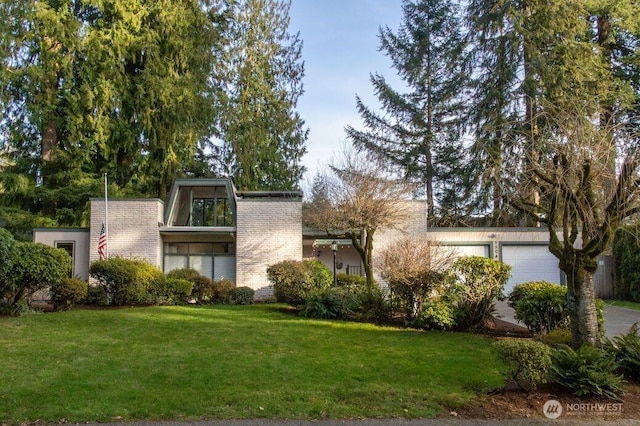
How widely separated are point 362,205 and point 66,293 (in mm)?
8815

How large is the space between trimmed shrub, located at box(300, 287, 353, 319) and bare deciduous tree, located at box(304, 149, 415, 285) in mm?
1063

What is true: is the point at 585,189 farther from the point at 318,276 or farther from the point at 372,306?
the point at 318,276

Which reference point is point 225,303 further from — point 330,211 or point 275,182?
point 275,182

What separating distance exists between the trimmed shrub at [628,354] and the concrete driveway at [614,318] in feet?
13.4

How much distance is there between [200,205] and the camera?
20359mm

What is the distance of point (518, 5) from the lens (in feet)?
81.7

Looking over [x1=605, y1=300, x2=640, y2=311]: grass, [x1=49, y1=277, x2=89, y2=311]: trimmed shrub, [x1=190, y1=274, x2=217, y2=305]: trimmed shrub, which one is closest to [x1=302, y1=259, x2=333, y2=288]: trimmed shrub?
[x1=190, y1=274, x2=217, y2=305]: trimmed shrub

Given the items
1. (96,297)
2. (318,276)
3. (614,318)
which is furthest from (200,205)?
(614,318)

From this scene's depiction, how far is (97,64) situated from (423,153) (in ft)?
56.9

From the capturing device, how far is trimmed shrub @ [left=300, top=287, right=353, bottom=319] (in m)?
13.1

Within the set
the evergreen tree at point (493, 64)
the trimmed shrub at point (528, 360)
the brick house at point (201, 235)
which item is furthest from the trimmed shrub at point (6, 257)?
the evergreen tree at point (493, 64)

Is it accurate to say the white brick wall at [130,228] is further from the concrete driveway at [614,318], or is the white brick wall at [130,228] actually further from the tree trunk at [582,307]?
the tree trunk at [582,307]

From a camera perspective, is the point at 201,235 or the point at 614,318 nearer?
the point at 614,318

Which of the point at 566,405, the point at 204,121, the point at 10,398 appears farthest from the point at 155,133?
the point at 566,405
